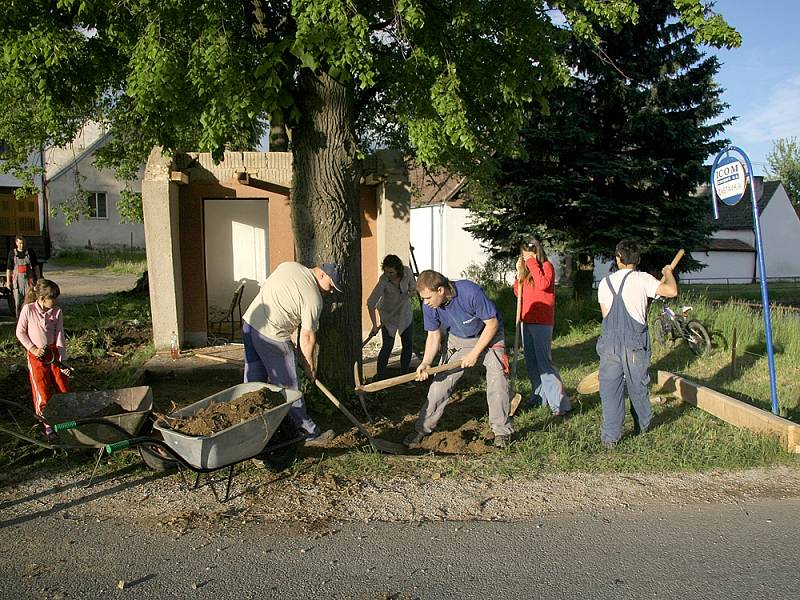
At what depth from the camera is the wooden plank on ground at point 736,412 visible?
5660 millimetres

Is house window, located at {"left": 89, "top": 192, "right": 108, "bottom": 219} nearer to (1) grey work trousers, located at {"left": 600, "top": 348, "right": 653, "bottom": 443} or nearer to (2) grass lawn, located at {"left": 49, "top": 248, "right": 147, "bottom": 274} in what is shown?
(2) grass lawn, located at {"left": 49, "top": 248, "right": 147, "bottom": 274}

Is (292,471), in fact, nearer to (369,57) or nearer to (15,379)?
(369,57)

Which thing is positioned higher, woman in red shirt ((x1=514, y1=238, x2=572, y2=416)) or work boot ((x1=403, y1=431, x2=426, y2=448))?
woman in red shirt ((x1=514, y1=238, x2=572, y2=416))

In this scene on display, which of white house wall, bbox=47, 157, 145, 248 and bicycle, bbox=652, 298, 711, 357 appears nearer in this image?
bicycle, bbox=652, 298, 711, 357

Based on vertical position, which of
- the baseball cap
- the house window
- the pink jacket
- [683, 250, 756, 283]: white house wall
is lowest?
[683, 250, 756, 283]: white house wall

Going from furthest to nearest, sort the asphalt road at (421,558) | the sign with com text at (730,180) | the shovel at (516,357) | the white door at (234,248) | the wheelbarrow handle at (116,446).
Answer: the white door at (234,248) → the shovel at (516,357) → the sign with com text at (730,180) → the wheelbarrow handle at (116,446) → the asphalt road at (421,558)

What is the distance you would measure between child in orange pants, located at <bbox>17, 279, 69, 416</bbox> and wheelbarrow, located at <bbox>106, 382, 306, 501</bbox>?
1717 mm

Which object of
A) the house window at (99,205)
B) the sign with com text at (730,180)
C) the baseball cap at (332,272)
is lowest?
the baseball cap at (332,272)

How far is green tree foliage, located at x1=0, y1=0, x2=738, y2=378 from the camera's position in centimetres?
602

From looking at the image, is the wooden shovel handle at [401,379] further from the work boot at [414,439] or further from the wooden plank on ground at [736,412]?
the wooden plank on ground at [736,412]

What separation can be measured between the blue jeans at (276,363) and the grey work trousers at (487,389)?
3.39ft

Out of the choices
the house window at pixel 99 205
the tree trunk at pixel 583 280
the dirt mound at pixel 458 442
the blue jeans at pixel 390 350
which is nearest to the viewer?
the dirt mound at pixel 458 442

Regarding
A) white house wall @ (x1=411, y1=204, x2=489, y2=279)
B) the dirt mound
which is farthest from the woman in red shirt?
white house wall @ (x1=411, y1=204, x2=489, y2=279)

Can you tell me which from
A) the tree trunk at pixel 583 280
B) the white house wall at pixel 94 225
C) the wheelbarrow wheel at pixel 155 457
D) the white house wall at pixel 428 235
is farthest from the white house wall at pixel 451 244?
the wheelbarrow wheel at pixel 155 457
